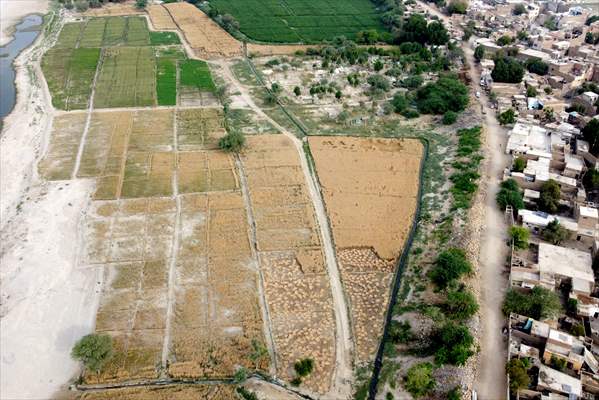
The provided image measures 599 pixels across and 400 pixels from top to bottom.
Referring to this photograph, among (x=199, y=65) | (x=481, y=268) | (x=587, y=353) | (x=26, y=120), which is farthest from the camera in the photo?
(x=199, y=65)

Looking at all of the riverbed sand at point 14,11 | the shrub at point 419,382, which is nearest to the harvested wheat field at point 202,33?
the riverbed sand at point 14,11

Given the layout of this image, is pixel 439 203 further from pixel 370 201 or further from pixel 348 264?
pixel 348 264

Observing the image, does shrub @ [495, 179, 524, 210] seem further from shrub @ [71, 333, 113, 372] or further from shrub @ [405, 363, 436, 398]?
shrub @ [71, 333, 113, 372]

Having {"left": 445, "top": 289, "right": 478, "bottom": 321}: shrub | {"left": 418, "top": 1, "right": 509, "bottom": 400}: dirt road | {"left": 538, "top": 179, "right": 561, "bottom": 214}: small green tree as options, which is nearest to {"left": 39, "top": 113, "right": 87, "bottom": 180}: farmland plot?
{"left": 445, "top": 289, "right": 478, "bottom": 321}: shrub

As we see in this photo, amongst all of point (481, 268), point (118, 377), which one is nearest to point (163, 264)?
point (118, 377)

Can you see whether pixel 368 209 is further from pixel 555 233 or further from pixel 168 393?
pixel 168 393

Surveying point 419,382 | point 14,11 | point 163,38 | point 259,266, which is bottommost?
point 259,266

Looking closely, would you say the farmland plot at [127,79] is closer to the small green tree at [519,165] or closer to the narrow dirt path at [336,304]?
the narrow dirt path at [336,304]

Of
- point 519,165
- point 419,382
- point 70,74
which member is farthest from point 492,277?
point 70,74
